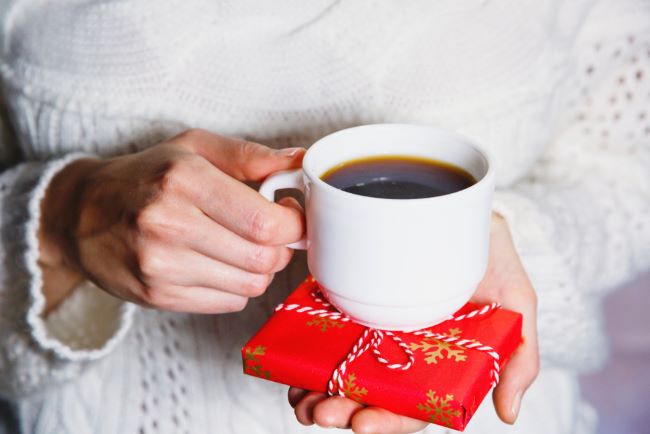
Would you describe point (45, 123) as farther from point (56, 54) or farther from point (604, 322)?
point (604, 322)

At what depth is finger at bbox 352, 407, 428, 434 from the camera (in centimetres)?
55

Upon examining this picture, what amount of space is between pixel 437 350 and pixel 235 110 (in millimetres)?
382

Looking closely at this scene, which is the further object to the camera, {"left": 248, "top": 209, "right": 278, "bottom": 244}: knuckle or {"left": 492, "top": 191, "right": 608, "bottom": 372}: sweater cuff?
{"left": 492, "top": 191, "right": 608, "bottom": 372}: sweater cuff

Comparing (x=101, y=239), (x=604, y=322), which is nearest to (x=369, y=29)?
(x=101, y=239)

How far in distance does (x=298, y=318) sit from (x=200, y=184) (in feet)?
0.51

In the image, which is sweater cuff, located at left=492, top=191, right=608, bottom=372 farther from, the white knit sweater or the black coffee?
the black coffee

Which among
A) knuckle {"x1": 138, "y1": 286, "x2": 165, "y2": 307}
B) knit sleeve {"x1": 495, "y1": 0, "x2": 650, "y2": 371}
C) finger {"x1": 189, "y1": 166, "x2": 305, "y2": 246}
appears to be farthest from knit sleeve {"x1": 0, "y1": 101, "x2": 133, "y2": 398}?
knit sleeve {"x1": 495, "y1": 0, "x2": 650, "y2": 371}

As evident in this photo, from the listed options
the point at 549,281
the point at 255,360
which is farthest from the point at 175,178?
the point at 549,281

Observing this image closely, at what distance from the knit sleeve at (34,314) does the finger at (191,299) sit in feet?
0.55

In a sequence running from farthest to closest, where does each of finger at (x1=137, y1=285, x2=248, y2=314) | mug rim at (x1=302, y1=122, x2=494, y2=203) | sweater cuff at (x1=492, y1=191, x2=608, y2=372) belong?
sweater cuff at (x1=492, y1=191, x2=608, y2=372) → finger at (x1=137, y1=285, x2=248, y2=314) → mug rim at (x1=302, y1=122, x2=494, y2=203)

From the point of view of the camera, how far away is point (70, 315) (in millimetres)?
790

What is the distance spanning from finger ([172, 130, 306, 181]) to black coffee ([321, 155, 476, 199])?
0.13ft

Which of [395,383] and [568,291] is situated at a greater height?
[395,383]

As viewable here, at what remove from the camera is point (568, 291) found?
84cm
